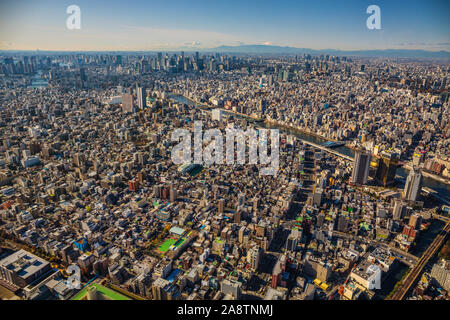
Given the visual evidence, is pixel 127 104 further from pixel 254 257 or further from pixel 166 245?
pixel 254 257

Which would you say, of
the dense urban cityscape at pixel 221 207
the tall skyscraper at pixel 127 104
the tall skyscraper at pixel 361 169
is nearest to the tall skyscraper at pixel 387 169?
the dense urban cityscape at pixel 221 207

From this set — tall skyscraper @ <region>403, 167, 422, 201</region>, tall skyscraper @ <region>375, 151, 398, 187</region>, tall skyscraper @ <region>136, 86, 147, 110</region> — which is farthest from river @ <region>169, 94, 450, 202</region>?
tall skyscraper @ <region>136, 86, 147, 110</region>

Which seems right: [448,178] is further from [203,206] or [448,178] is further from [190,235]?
[190,235]

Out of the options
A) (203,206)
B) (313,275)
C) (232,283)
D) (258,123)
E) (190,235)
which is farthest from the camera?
(258,123)

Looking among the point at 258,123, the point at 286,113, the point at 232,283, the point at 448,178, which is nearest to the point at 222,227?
the point at 232,283

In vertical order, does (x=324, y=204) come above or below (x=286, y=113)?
below

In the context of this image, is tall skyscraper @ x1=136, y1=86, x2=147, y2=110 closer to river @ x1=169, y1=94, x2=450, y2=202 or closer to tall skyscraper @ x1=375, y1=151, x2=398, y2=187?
river @ x1=169, y1=94, x2=450, y2=202

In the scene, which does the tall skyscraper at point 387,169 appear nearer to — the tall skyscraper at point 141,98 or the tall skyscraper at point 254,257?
the tall skyscraper at point 254,257
